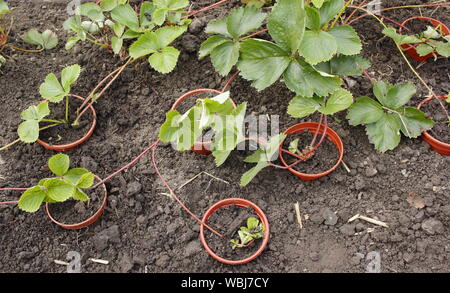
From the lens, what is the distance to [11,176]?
1883 mm

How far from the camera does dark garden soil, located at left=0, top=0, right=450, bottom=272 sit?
164 centimetres

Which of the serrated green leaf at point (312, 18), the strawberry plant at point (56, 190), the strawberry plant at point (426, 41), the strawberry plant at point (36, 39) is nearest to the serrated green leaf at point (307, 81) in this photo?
the serrated green leaf at point (312, 18)

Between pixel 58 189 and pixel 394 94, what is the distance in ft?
4.41

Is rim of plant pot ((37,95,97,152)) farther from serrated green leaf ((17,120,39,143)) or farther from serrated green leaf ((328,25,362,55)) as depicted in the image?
serrated green leaf ((328,25,362,55))

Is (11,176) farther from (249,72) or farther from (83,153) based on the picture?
(249,72)

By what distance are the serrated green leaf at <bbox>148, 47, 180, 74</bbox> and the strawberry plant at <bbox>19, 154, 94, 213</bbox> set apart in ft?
1.70

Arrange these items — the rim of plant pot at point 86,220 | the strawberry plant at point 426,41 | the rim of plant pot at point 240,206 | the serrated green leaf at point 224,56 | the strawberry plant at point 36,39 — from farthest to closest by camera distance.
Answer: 1. the strawberry plant at point 36,39
2. the strawberry plant at point 426,41
3. the serrated green leaf at point 224,56
4. the rim of plant pot at point 86,220
5. the rim of plant pot at point 240,206

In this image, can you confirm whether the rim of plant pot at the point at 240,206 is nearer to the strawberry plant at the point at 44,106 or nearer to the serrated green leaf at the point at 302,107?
→ the serrated green leaf at the point at 302,107

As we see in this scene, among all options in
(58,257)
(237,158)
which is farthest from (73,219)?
(237,158)

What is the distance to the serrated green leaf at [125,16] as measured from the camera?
1.99 metres

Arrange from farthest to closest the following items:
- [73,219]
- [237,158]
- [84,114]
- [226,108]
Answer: [84,114]
[237,158]
[73,219]
[226,108]

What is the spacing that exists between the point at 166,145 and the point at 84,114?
41cm

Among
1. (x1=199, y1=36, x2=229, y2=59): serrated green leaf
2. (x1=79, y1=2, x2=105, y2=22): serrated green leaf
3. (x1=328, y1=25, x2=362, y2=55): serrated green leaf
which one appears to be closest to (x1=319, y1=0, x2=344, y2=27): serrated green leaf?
(x1=328, y1=25, x2=362, y2=55): serrated green leaf

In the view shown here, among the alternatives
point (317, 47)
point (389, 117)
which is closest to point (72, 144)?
point (317, 47)
